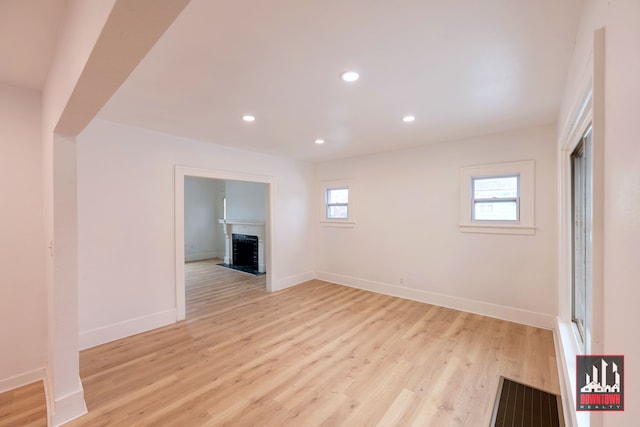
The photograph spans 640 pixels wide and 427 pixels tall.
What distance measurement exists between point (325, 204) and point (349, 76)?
370 cm

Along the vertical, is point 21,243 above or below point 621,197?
below

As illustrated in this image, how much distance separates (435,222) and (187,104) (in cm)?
367

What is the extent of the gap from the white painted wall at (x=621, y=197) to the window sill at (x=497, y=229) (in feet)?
9.71

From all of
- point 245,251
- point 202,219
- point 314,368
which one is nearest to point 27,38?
point 314,368

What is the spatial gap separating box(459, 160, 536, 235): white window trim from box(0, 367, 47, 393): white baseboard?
5.02 metres

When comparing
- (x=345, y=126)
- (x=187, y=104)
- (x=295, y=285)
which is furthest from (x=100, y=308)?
(x=345, y=126)

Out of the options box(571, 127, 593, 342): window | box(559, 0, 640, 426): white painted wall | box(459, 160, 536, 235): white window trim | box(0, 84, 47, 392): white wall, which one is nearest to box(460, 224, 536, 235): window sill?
box(459, 160, 536, 235): white window trim

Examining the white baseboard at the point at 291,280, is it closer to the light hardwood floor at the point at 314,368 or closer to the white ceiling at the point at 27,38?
the light hardwood floor at the point at 314,368

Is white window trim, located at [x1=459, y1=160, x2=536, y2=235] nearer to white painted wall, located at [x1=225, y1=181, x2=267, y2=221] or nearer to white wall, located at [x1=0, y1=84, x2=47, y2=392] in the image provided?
white painted wall, located at [x1=225, y1=181, x2=267, y2=221]

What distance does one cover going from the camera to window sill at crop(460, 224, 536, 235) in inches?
134

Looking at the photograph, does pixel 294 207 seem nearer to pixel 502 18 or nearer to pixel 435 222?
pixel 435 222

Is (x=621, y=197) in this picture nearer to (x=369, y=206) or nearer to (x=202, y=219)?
(x=369, y=206)

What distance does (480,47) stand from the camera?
1.70 metres

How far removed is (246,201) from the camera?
7508 mm
